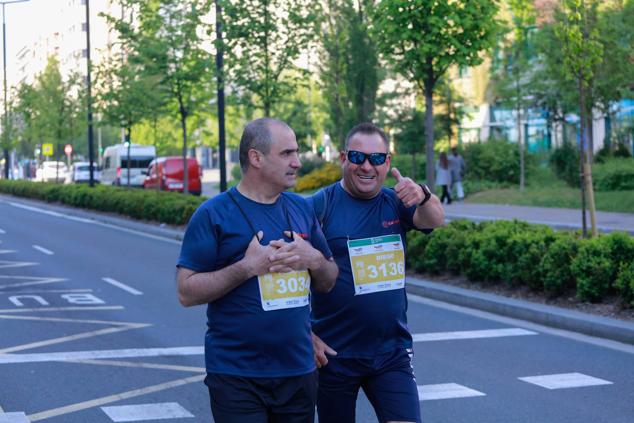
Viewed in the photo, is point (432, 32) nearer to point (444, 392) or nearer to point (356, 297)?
point (444, 392)

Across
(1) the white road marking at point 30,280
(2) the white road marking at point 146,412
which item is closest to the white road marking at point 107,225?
(1) the white road marking at point 30,280

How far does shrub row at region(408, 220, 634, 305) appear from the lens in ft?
38.5

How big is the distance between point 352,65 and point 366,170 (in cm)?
3618

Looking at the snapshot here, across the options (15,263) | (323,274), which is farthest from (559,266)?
(15,263)

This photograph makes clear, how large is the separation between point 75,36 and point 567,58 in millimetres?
132270

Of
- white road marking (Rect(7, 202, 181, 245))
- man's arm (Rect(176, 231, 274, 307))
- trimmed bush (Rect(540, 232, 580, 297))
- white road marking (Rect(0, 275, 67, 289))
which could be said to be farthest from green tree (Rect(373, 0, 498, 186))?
man's arm (Rect(176, 231, 274, 307))

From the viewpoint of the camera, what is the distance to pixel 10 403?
8.09 metres

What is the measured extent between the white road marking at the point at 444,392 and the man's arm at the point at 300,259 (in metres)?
3.84

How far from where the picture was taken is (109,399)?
324 inches

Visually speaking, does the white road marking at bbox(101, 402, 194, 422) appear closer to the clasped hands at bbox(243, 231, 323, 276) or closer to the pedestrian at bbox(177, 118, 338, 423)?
the pedestrian at bbox(177, 118, 338, 423)

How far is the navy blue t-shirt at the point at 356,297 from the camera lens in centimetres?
504

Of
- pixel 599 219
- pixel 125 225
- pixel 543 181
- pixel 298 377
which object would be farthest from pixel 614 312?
pixel 543 181

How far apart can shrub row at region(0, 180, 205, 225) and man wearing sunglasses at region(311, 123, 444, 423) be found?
21224mm

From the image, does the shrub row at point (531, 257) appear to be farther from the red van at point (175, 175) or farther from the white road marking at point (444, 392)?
the red van at point (175, 175)
